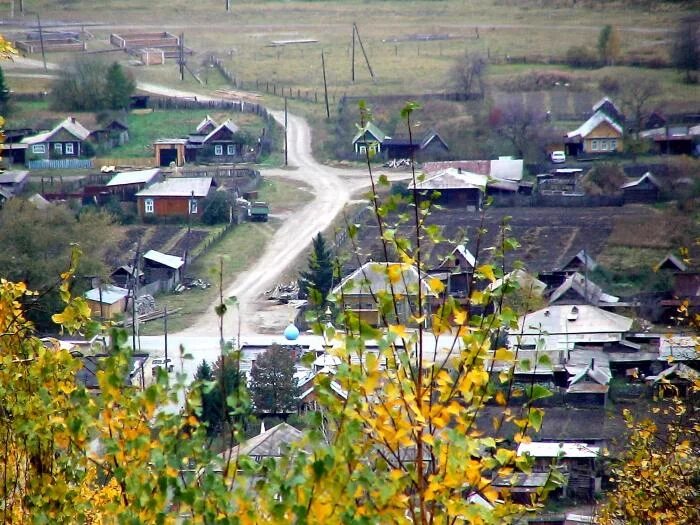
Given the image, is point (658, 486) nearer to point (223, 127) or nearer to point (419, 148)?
point (419, 148)

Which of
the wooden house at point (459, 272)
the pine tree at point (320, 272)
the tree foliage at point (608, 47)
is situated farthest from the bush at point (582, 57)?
the pine tree at point (320, 272)

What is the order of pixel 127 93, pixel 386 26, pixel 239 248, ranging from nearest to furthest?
1. pixel 239 248
2. pixel 127 93
3. pixel 386 26

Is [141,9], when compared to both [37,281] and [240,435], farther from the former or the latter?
[240,435]

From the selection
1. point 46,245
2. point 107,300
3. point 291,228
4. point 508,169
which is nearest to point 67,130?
point 291,228

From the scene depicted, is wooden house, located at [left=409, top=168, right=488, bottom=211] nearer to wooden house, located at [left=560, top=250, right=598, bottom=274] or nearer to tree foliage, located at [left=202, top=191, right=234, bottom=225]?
tree foliage, located at [left=202, top=191, right=234, bottom=225]

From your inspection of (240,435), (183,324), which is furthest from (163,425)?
(183,324)

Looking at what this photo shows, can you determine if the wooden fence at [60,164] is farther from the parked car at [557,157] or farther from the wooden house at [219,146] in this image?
the parked car at [557,157]

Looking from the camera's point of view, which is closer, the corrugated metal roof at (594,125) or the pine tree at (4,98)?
the corrugated metal roof at (594,125)
